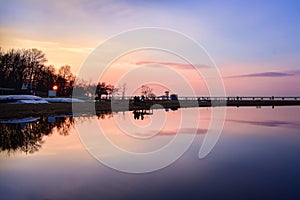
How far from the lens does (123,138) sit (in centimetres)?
1845

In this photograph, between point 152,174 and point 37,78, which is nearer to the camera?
point 152,174

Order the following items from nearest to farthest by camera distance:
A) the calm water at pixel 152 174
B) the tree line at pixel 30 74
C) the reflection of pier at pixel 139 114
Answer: the calm water at pixel 152 174 → the reflection of pier at pixel 139 114 → the tree line at pixel 30 74

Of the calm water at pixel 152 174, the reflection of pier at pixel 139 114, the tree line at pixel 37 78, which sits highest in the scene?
the tree line at pixel 37 78

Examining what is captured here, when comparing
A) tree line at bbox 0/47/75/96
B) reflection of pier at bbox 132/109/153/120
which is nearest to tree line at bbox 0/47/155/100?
tree line at bbox 0/47/75/96

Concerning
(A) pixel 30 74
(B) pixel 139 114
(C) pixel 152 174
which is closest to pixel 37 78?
(A) pixel 30 74

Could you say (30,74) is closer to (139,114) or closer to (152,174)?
(139,114)

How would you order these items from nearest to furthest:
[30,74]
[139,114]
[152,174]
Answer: [152,174], [139,114], [30,74]

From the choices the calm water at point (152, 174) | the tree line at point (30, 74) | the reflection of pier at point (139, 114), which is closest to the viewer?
the calm water at point (152, 174)

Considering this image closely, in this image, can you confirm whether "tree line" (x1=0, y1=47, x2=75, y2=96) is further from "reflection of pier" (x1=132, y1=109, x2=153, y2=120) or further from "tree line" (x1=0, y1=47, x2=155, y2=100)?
"reflection of pier" (x1=132, y1=109, x2=153, y2=120)

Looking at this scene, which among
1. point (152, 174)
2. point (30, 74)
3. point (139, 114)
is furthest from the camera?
point (30, 74)

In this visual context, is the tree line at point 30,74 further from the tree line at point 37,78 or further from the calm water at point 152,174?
the calm water at point 152,174

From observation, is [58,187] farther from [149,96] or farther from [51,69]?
[51,69]

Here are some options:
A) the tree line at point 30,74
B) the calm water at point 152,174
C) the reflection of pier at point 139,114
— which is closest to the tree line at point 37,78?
the tree line at point 30,74

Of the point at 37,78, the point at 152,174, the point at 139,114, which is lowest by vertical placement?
the point at 152,174
